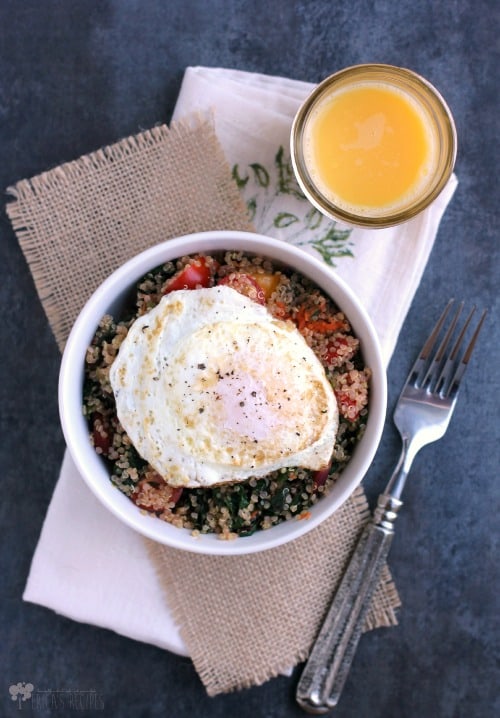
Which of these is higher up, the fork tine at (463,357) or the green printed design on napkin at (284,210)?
the green printed design on napkin at (284,210)

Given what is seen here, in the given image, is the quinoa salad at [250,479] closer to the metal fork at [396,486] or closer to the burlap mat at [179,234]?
the burlap mat at [179,234]

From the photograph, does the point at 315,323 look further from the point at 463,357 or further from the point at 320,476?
the point at 463,357

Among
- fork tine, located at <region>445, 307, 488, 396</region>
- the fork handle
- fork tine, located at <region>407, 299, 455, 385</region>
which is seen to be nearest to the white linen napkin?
fork tine, located at <region>407, 299, 455, 385</region>

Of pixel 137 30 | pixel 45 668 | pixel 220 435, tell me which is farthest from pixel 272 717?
pixel 137 30

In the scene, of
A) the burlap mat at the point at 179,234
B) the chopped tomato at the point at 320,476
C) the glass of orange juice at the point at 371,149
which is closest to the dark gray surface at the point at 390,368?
the burlap mat at the point at 179,234

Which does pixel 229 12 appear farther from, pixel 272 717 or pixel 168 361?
pixel 272 717

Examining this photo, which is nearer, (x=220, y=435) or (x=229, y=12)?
(x=220, y=435)

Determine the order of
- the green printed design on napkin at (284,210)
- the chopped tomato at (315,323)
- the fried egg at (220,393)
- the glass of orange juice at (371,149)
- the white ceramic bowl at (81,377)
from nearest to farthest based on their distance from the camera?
the fried egg at (220,393)
the white ceramic bowl at (81,377)
the chopped tomato at (315,323)
the glass of orange juice at (371,149)
the green printed design on napkin at (284,210)

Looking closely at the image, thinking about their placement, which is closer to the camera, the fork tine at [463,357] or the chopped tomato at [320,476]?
the chopped tomato at [320,476]
